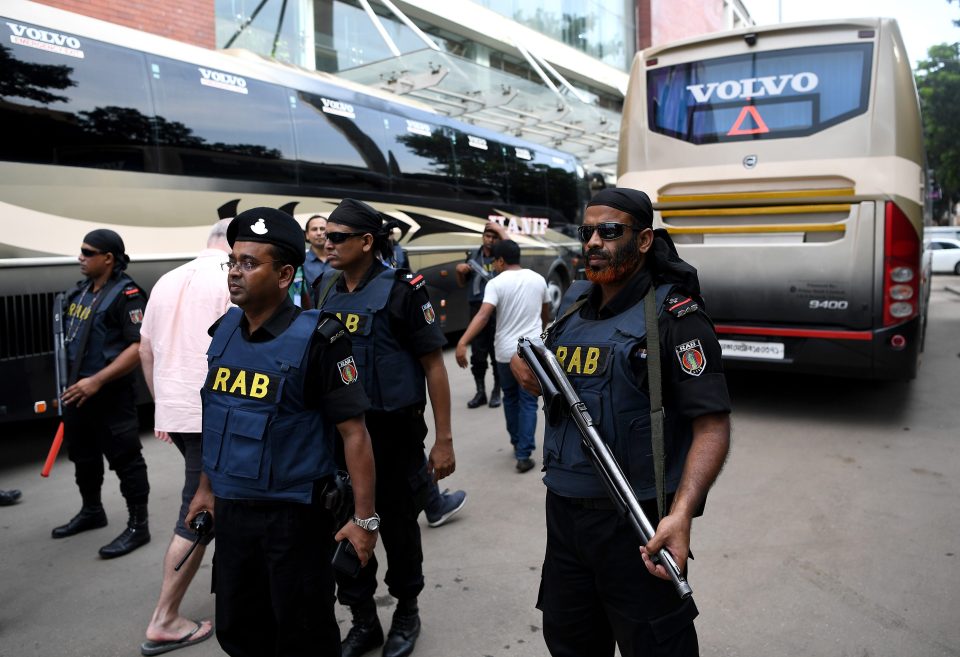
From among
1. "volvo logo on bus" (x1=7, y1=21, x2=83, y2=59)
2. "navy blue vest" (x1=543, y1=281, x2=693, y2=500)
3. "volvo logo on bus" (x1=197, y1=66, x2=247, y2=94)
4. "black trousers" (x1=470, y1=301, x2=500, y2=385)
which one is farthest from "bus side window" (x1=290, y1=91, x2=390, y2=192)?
"navy blue vest" (x1=543, y1=281, x2=693, y2=500)

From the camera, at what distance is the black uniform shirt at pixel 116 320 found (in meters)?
4.05

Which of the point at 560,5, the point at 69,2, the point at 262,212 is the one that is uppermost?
the point at 560,5

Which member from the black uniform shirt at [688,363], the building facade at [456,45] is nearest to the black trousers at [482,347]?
the black uniform shirt at [688,363]

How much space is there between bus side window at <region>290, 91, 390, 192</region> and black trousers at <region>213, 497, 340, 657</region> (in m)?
6.08

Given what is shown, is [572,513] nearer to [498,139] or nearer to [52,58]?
[52,58]

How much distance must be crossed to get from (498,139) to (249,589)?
34.0ft

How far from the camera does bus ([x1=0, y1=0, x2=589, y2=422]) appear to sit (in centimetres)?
550

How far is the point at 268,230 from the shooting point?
236 cm

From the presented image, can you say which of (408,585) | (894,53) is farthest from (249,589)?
(894,53)

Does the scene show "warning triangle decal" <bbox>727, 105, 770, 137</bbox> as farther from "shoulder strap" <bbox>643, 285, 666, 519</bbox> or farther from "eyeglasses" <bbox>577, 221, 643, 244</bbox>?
"shoulder strap" <bbox>643, 285, 666, 519</bbox>

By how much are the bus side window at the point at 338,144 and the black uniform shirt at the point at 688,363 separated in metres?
6.49

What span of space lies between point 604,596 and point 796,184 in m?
5.26

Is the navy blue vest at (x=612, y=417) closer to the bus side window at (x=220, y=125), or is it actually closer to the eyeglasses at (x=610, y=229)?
the eyeglasses at (x=610, y=229)

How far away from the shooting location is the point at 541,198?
43.1 feet
